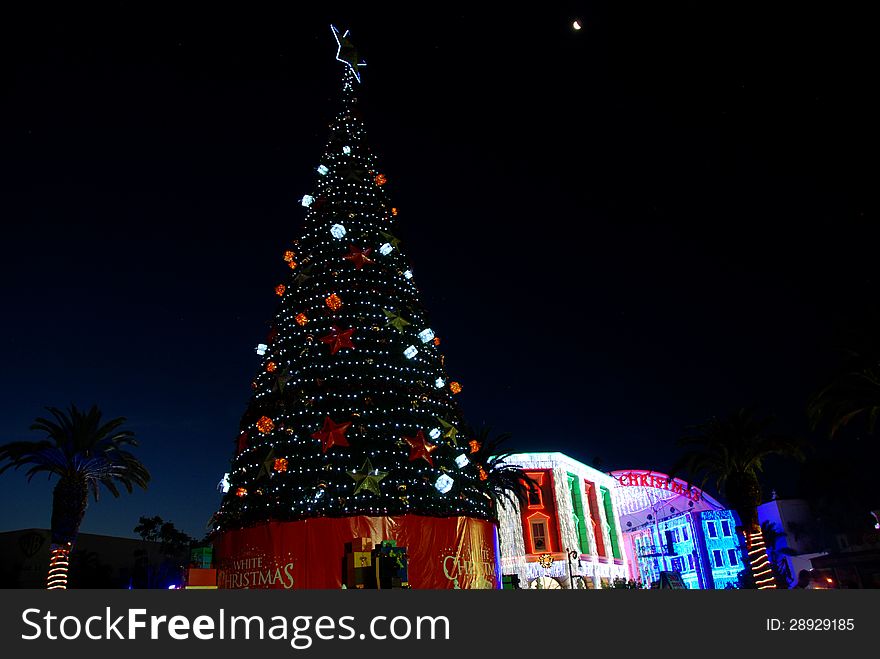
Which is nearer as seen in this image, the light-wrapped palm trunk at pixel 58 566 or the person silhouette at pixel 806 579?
the light-wrapped palm trunk at pixel 58 566

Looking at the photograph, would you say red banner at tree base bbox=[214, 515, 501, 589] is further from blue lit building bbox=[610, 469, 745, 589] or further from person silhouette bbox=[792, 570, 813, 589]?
blue lit building bbox=[610, 469, 745, 589]

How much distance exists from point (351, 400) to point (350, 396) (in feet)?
0.49

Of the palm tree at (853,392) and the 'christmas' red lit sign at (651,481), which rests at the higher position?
the 'christmas' red lit sign at (651,481)

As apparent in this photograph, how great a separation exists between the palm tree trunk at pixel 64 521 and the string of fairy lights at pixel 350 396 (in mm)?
5788

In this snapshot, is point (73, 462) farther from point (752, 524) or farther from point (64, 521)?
point (752, 524)

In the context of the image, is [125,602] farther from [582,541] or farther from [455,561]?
[582,541]

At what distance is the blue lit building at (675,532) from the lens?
51.2 metres

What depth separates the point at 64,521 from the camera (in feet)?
64.3

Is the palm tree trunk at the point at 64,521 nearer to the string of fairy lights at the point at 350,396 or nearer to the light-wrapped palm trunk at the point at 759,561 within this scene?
the string of fairy lights at the point at 350,396

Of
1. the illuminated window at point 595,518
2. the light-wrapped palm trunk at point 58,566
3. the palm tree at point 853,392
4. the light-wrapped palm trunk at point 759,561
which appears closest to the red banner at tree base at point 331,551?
the light-wrapped palm trunk at point 58,566

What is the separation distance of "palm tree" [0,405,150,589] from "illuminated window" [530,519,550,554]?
30394 mm

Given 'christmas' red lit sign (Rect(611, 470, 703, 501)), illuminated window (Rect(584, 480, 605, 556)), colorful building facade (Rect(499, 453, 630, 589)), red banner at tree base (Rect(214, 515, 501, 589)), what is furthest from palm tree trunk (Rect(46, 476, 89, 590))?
'christmas' red lit sign (Rect(611, 470, 703, 501))

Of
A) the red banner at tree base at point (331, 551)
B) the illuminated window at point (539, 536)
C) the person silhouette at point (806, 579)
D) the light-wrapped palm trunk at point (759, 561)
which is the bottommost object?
the person silhouette at point (806, 579)

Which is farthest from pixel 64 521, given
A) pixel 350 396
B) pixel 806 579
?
pixel 806 579
